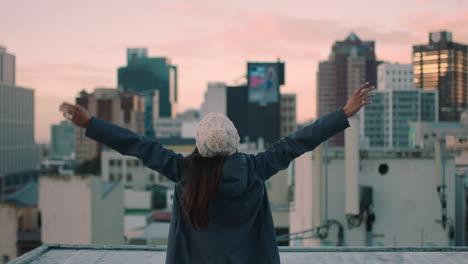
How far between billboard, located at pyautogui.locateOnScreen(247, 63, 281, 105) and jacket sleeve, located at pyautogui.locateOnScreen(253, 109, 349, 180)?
7210cm

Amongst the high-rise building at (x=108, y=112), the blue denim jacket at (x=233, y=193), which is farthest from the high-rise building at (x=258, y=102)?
the blue denim jacket at (x=233, y=193)

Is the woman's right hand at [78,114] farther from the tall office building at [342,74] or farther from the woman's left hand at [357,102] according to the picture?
the tall office building at [342,74]

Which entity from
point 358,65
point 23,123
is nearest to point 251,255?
point 358,65

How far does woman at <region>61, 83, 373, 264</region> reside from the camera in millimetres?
2600

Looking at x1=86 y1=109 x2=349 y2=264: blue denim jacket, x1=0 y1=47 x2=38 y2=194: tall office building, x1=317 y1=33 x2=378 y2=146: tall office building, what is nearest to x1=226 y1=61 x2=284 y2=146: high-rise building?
x1=86 y1=109 x2=349 y2=264: blue denim jacket

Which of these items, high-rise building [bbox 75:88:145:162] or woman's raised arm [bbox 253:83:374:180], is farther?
high-rise building [bbox 75:88:145:162]

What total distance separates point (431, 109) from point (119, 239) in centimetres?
10482

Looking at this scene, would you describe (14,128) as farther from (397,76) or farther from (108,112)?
(397,76)

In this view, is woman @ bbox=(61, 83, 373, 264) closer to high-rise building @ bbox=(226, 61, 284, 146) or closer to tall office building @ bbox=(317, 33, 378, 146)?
high-rise building @ bbox=(226, 61, 284, 146)

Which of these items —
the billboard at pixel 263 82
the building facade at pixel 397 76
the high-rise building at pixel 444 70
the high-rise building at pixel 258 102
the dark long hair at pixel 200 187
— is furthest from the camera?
the high-rise building at pixel 444 70

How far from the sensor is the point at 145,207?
172ft

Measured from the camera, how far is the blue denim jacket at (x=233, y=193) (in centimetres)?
262

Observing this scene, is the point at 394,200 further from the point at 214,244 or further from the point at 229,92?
the point at 229,92

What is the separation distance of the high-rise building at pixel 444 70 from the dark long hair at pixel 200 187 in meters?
160
